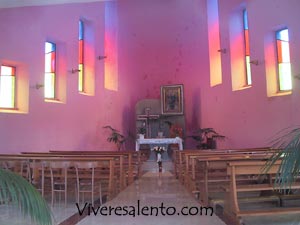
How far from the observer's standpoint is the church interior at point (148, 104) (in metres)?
4.67

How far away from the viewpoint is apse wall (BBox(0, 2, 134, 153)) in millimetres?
7858

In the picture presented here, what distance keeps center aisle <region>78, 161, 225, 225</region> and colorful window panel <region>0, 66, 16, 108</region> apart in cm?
403

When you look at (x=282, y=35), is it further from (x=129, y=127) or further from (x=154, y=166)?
(x=129, y=127)

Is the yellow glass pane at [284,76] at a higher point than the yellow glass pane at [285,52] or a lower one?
lower

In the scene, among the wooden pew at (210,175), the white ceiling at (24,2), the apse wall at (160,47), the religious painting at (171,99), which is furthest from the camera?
the apse wall at (160,47)

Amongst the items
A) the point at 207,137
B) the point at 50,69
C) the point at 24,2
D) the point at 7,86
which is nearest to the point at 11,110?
the point at 7,86

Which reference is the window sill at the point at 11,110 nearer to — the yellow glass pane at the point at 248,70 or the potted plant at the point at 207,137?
the potted plant at the point at 207,137

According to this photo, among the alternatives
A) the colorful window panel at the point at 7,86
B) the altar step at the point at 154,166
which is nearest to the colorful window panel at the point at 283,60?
the altar step at the point at 154,166

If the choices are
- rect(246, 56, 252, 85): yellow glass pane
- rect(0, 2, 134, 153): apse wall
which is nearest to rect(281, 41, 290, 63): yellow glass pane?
rect(246, 56, 252, 85): yellow glass pane

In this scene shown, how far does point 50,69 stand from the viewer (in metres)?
A: 9.82

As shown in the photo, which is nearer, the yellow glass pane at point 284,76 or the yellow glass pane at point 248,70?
the yellow glass pane at point 284,76

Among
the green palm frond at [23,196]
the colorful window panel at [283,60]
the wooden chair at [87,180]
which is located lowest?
the wooden chair at [87,180]

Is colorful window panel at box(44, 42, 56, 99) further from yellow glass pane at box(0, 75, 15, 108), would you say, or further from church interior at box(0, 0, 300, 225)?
yellow glass pane at box(0, 75, 15, 108)

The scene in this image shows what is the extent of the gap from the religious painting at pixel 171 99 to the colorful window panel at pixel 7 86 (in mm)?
5482
